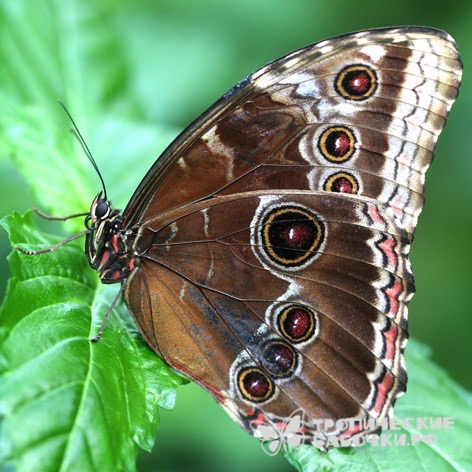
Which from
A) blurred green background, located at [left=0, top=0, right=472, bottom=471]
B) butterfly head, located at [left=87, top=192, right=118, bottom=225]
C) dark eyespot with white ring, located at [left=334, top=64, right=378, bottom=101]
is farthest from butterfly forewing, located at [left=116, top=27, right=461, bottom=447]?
blurred green background, located at [left=0, top=0, right=472, bottom=471]

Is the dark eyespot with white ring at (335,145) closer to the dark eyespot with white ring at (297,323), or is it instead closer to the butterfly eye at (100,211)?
the dark eyespot with white ring at (297,323)

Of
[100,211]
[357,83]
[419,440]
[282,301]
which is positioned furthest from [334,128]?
[419,440]

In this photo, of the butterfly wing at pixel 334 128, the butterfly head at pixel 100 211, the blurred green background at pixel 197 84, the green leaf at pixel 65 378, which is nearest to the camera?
the green leaf at pixel 65 378

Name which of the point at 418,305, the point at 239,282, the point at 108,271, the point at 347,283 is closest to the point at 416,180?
the point at 347,283

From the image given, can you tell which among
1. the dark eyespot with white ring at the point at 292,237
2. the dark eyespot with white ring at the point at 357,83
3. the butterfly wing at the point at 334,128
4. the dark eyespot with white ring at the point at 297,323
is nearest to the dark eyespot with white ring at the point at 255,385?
the dark eyespot with white ring at the point at 297,323

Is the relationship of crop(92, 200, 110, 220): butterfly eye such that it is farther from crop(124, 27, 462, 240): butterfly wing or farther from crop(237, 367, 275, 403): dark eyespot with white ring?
crop(237, 367, 275, 403): dark eyespot with white ring

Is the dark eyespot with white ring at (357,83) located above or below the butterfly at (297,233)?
above

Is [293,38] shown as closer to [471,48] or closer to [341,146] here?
[471,48]

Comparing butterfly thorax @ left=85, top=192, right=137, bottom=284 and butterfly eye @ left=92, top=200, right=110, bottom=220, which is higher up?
butterfly eye @ left=92, top=200, right=110, bottom=220
